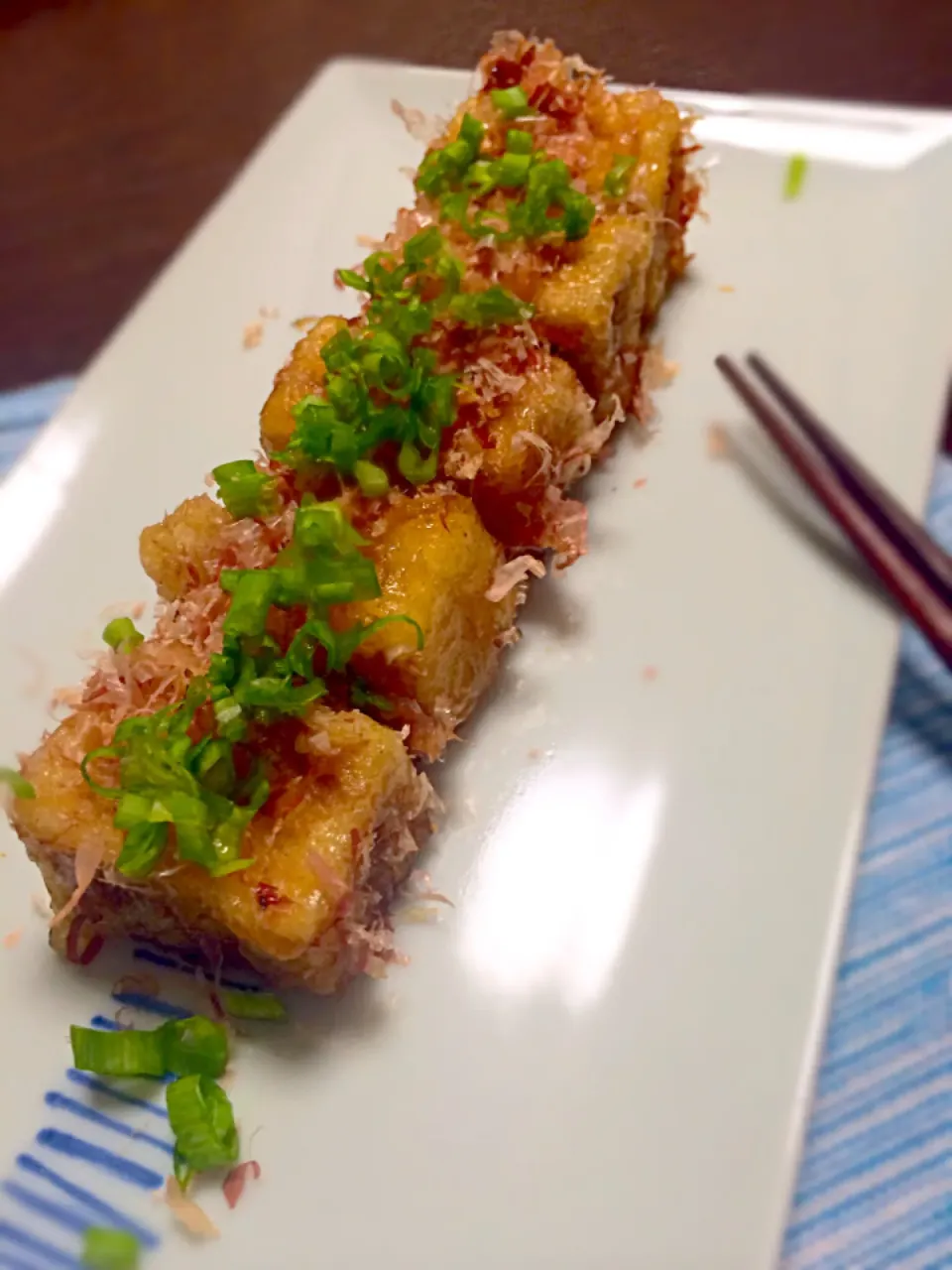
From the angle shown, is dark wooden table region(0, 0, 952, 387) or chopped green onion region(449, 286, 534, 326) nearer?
chopped green onion region(449, 286, 534, 326)

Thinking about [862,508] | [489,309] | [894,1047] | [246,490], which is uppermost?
[489,309]

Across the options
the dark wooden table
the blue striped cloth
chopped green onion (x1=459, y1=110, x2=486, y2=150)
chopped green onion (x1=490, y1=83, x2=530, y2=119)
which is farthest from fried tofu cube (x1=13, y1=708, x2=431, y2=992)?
the dark wooden table

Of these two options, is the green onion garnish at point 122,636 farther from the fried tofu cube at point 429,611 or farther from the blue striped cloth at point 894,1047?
the blue striped cloth at point 894,1047

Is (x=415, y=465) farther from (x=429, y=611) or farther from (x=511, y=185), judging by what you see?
(x=511, y=185)

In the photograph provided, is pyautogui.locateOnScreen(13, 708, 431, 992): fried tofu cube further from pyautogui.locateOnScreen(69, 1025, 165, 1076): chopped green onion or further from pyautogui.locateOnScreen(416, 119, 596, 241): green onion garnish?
pyautogui.locateOnScreen(416, 119, 596, 241): green onion garnish

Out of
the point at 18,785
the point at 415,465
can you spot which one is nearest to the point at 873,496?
the point at 415,465

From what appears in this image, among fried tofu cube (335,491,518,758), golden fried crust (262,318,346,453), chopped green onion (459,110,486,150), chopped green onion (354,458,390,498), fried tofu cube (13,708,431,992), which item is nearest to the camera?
fried tofu cube (13,708,431,992)

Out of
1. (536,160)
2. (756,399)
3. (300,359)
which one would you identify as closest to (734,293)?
(756,399)

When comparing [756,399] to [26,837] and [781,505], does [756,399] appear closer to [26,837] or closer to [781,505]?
[781,505]
